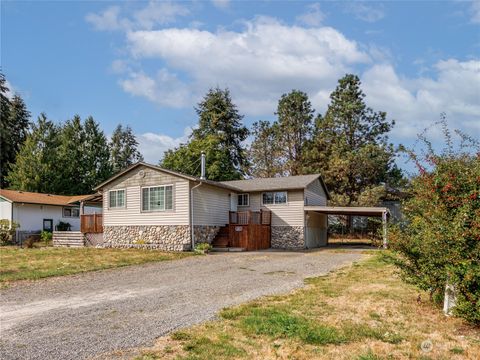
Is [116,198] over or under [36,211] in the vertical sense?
over

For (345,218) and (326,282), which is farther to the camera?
(345,218)

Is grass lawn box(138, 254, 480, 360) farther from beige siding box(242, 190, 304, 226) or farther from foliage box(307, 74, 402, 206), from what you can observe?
foliage box(307, 74, 402, 206)

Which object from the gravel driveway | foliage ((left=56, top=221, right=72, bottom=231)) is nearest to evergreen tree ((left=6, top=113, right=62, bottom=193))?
foliage ((left=56, top=221, right=72, bottom=231))

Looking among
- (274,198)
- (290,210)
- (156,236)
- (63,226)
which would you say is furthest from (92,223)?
(290,210)

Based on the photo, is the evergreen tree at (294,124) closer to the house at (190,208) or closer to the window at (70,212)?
the house at (190,208)

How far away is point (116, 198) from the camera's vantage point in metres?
22.9

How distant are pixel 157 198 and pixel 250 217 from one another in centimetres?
513

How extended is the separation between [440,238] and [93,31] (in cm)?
Answer: 1144

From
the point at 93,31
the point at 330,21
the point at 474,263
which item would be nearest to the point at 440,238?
the point at 474,263

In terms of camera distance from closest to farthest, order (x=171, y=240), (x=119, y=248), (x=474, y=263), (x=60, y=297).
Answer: (x=474, y=263)
(x=60, y=297)
(x=171, y=240)
(x=119, y=248)

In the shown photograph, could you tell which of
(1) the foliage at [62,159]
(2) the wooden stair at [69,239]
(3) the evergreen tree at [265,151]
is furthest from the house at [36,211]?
(3) the evergreen tree at [265,151]

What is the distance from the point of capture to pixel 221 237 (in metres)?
22.2

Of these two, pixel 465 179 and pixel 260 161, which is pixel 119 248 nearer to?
pixel 465 179

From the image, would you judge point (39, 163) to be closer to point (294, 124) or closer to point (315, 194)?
point (294, 124)
